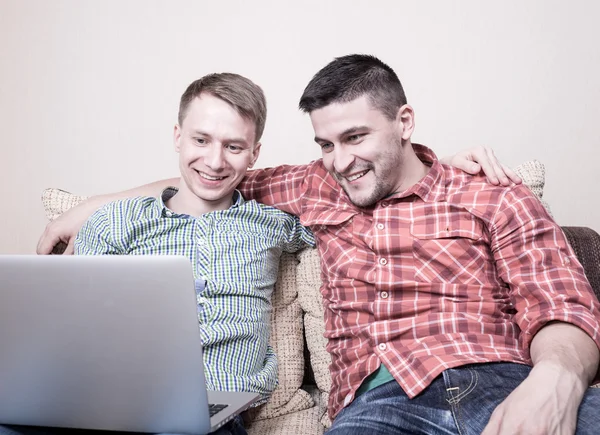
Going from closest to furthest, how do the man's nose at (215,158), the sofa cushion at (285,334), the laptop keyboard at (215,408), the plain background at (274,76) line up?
the laptop keyboard at (215,408), the man's nose at (215,158), the sofa cushion at (285,334), the plain background at (274,76)

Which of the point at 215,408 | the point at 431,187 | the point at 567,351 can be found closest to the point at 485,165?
the point at 431,187

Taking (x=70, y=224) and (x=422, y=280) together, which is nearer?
(x=422, y=280)

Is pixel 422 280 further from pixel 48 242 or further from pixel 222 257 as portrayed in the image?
pixel 48 242

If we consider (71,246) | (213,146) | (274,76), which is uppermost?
(274,76)

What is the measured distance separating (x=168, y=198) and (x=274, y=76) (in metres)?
0.74

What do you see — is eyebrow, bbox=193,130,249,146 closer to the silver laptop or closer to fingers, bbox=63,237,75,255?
fingers, bbox=63,237,75,255

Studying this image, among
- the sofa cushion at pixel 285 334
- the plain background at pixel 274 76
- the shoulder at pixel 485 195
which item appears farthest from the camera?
the plain background at pixel 274 76

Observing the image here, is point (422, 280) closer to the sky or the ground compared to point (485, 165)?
closer to the ground

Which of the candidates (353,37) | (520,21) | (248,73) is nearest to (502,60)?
(520,21)

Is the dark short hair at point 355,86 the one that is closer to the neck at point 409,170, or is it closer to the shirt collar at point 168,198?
the neck at point 409,170

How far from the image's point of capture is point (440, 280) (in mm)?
1410

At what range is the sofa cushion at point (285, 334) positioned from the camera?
166 centimetres

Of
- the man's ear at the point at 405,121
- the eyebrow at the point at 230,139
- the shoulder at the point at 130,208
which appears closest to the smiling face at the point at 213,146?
the eyebrow at the point at 230,139

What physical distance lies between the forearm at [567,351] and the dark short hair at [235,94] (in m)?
0.82
